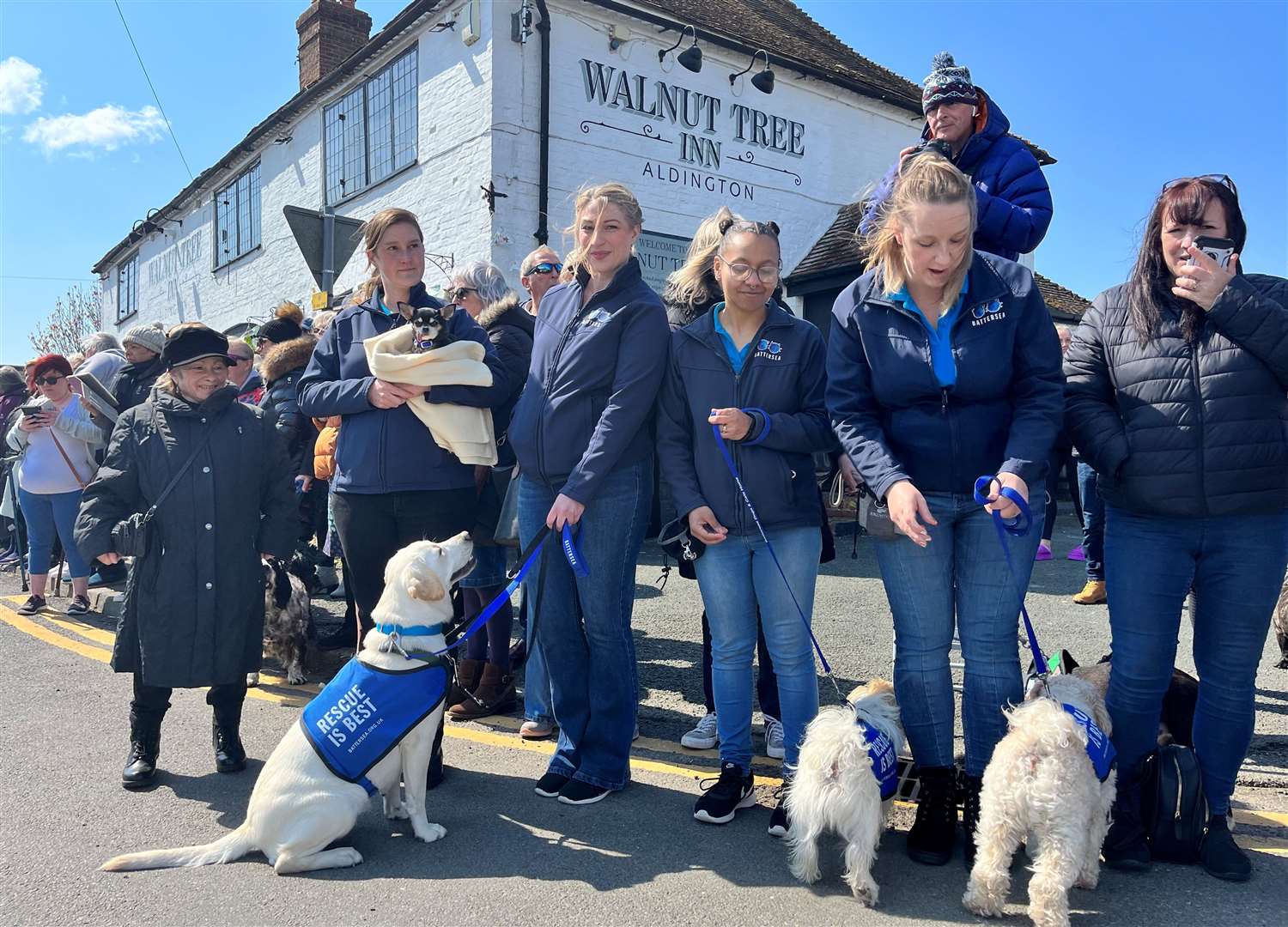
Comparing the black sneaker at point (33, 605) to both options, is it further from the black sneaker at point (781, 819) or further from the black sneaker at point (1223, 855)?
the black sneaker at point (1223, 855)

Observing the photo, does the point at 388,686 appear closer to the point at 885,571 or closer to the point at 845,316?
the point at 885,571

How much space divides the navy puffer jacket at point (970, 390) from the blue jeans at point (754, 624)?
508 millimetres

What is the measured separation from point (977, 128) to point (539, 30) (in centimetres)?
1049

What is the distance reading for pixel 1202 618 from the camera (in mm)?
3105

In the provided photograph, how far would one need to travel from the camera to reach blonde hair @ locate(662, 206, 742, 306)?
4016 millimetres

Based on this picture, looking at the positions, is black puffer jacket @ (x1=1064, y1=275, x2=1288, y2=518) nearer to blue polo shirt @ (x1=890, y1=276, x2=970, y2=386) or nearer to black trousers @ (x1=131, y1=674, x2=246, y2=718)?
blue polo shirt @ (x1=890, y1=276, x2=970, y2=386)

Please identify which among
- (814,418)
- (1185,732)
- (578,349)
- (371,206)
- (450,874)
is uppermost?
(371,206)

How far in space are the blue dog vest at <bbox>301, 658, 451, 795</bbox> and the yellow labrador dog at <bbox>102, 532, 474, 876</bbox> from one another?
22mm

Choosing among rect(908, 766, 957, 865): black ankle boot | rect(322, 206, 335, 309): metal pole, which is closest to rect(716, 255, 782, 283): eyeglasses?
rect(908, 766, 957, 865): black ankle boot

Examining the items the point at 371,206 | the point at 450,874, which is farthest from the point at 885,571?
the point at 371,206

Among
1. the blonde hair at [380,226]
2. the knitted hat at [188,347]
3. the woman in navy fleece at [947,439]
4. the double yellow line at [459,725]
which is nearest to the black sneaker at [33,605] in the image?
the double yellow line at [459,725]

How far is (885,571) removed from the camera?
3.23 meters

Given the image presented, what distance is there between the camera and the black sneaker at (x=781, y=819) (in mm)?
3297

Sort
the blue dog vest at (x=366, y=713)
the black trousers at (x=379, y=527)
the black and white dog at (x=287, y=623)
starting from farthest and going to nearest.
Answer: the black and white dog at (x=287, y=623), the black trousers at (x=379, y=527), the blue dog vest at (x=366, y=713)
